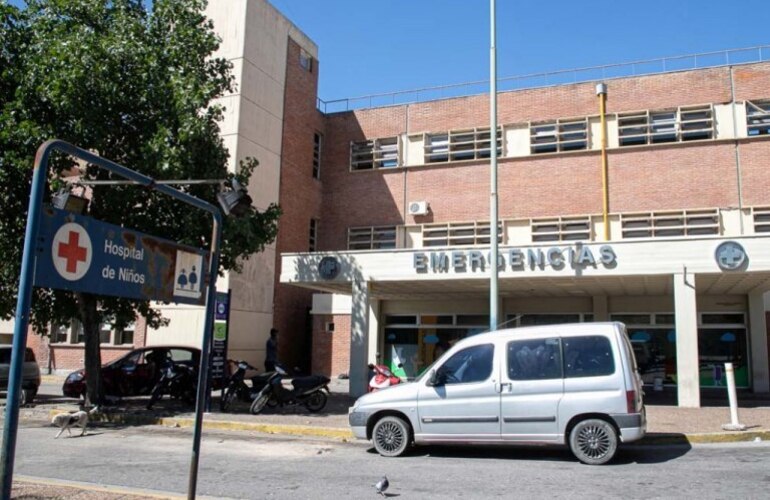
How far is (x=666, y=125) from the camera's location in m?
24.9

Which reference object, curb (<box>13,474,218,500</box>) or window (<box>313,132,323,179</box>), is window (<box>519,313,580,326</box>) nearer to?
window (<box>313,132,323,179</box>)

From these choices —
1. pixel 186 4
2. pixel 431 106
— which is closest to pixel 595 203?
pixel 431 106

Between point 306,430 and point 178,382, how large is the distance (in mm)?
4987

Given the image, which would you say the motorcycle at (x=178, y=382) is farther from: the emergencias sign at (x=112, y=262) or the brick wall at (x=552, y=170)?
the brick wall at (x=552, y=170)

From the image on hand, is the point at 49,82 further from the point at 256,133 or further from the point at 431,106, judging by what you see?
the point at 431,106

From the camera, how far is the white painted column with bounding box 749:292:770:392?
68.8 feet

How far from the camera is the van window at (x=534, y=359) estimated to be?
9742mm

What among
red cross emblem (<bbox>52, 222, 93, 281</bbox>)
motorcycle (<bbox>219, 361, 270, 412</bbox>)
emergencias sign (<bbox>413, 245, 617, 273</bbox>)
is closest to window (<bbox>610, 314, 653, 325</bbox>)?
emergencias sign (<bbox>413, 245, 617, 273</bbox>)

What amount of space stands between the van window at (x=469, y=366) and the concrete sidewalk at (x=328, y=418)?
2.95m

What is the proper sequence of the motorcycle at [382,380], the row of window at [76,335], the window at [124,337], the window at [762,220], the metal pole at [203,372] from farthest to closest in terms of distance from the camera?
the row of window at [76,335]
the window at [124,337]
the window at [762,220]
the motorcycle at [382,380]
the metal pole at [203,372]

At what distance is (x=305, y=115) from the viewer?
29.5 metres

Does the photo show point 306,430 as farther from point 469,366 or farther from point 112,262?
point 112,262

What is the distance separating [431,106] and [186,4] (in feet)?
47.5

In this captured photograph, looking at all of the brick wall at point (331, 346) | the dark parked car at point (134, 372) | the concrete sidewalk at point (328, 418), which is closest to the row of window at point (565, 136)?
the brick wall at point (331, 346)
